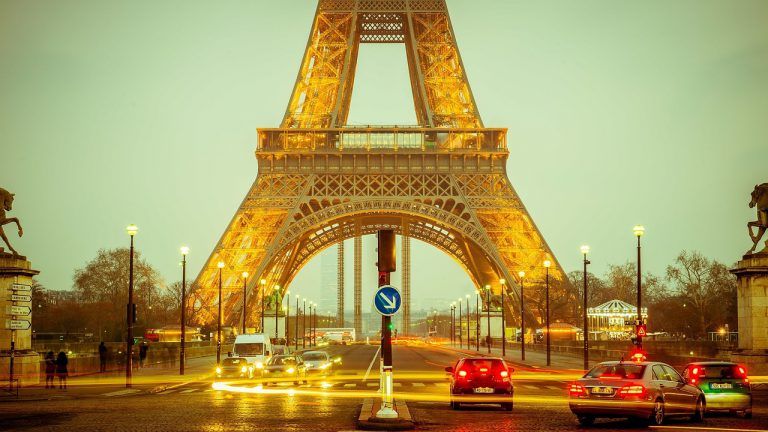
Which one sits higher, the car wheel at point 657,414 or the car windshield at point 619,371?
the car windshield at point 619,371

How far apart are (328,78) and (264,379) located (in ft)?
148

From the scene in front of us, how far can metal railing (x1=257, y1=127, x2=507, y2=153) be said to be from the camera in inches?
3142

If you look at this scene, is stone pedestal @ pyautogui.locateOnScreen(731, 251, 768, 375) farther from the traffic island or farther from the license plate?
the traffic island

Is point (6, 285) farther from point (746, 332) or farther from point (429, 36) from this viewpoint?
point (429, 36)

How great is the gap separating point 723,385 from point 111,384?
2550 centimetres

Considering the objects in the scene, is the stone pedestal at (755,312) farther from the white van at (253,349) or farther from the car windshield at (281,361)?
the white van at (253,349)

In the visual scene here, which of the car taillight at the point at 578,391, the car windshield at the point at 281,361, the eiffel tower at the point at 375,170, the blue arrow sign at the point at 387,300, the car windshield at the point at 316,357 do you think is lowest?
the car windshield at the point at 316,357

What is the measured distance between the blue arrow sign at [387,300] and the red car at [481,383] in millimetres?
7408

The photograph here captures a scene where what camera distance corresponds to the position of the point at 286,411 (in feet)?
80.7

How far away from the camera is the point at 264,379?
4197 centimetres

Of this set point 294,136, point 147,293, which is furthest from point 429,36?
point 147,293

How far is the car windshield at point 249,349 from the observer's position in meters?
46.2

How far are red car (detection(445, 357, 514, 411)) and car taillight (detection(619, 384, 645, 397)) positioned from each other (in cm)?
553

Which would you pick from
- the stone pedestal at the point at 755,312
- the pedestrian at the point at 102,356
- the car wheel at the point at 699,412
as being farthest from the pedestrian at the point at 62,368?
the stone pedestal at the point at 755,312
